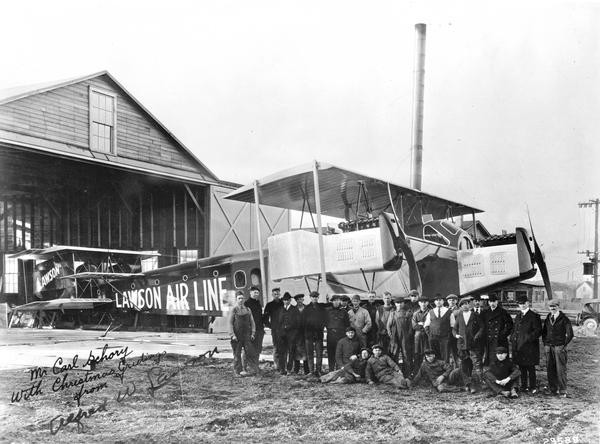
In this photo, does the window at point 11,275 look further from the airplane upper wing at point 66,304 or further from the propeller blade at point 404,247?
the propeller blade at point 404,247

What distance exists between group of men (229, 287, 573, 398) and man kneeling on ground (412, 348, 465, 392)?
0.04 feet

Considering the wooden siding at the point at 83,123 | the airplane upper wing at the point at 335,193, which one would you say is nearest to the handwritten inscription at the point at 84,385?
the airplane upper wing at the point at 335,193

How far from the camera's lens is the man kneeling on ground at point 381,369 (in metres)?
6.87

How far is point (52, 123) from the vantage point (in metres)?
12.9

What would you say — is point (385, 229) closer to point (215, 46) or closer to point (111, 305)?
point (215, 46)

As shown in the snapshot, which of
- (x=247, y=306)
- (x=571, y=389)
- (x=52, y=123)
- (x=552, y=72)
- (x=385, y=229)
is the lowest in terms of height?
(x=571, y=389)

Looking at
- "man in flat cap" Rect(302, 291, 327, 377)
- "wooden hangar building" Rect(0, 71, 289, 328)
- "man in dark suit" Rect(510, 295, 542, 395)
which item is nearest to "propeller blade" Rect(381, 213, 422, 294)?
"man in flat cap" Rect(302, 291, 327, 377)

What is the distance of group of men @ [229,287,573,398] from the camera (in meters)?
6.51

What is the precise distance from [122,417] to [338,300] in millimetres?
3384

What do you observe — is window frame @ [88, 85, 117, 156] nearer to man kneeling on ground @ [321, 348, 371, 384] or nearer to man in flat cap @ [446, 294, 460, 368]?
man kneeling on ground @ [321, 348, 371, 384]

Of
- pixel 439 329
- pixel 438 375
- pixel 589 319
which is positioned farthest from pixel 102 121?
pixel 589 319

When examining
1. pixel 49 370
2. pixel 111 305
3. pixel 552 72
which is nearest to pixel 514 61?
pixel 552 72

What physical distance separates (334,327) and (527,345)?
8.01ft

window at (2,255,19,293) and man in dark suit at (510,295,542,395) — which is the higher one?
window at (2,255,19,293)
